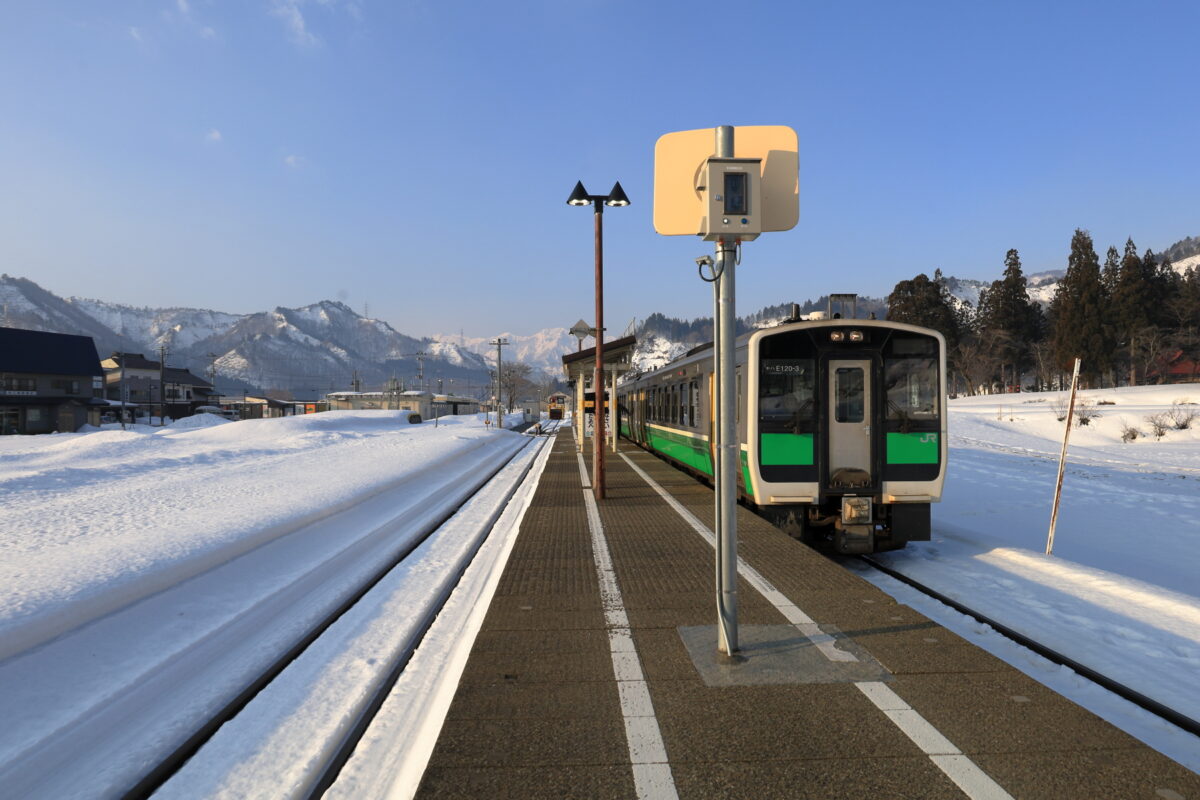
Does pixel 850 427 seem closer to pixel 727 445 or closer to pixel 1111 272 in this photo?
pixel 727 445

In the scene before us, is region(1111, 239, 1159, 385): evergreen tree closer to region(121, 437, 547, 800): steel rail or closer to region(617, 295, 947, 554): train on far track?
region(617, 295, 947, 554): train on far track

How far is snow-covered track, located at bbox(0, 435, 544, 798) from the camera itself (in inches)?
137

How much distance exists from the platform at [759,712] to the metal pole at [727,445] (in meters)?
0.43

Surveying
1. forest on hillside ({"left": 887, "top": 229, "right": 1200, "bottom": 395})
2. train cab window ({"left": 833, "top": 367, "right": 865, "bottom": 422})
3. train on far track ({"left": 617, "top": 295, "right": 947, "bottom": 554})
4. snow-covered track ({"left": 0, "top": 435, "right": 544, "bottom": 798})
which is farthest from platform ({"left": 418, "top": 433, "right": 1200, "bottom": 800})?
forest on hillside ({"left": 887, "top": 229, "right": 1200, "bottom": 395})

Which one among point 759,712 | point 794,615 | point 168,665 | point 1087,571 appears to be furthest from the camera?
point 1087,571

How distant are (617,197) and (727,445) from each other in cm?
979

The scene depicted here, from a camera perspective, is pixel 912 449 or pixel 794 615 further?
pixel 912 449

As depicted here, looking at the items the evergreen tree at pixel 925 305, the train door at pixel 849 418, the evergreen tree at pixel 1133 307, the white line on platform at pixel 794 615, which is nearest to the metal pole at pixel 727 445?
the white line on platform at pixel 794 615

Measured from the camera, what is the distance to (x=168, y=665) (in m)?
4.67

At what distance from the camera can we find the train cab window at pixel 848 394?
27.8ft

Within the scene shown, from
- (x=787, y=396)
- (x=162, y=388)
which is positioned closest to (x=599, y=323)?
(x=787, y=396)

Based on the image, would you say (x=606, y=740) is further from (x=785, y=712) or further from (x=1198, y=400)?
(x=1198, y=400)

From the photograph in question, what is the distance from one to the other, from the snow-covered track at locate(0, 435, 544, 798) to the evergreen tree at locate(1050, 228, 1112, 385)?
218 feet

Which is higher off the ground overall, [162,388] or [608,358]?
[608,358]
